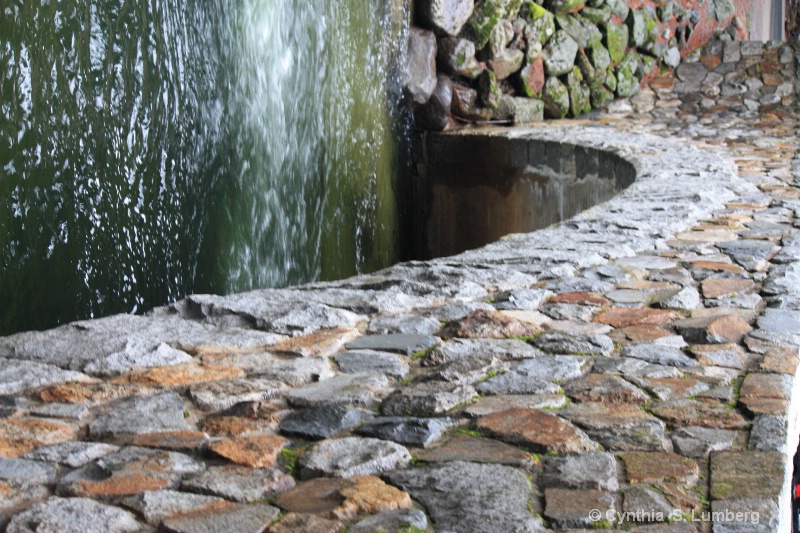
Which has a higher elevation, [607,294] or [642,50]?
[642,50]

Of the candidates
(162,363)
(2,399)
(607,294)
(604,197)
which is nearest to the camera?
(2,399)

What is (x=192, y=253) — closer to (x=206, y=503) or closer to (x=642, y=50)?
(x=206, y=503)

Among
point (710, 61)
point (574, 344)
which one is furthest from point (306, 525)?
point (710, 61)

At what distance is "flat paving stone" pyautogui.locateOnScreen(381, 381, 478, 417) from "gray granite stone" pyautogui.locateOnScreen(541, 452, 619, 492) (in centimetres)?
31

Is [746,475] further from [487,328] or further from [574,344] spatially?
[487,328]

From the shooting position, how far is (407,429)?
66.6 inches

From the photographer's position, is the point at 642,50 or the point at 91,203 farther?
the point at 642,50

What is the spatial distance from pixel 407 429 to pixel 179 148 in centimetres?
343

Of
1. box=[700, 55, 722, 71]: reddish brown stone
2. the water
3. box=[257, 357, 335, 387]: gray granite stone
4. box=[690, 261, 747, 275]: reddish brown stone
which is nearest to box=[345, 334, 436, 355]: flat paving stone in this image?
box=[257, 357, 335, 387]: gray granite stone

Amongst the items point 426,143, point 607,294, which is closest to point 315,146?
point 426,143

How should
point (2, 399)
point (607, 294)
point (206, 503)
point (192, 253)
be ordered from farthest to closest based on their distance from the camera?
point (192, 253), point (607, 294), point (2, 399), point (206, 503)

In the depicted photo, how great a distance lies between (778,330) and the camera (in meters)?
2.31

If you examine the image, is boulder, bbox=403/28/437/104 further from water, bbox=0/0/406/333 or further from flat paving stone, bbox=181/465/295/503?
flat paving stone, bbox=181/465/295/503

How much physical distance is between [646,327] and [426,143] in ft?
18.7
